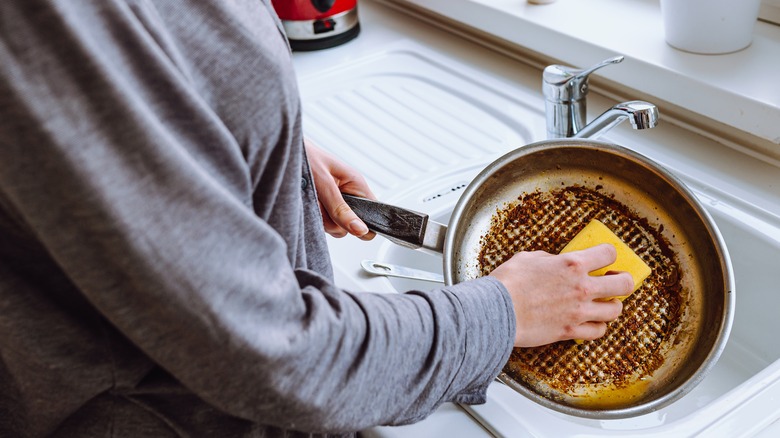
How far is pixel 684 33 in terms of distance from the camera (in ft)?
3.58

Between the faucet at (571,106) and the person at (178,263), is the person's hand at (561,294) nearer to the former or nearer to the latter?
the person at (178,263)

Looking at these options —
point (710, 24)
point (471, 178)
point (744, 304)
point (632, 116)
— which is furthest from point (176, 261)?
point (710, 24)

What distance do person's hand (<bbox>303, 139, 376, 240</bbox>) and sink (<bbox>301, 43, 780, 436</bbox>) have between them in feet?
0.32

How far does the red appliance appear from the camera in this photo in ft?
4.75

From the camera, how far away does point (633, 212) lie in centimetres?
83

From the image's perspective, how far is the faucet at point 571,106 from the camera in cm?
92

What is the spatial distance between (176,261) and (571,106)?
71 cm

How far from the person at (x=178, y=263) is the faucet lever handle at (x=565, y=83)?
443mm

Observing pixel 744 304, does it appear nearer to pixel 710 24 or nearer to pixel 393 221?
pixel 710 24

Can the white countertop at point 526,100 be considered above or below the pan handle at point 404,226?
below

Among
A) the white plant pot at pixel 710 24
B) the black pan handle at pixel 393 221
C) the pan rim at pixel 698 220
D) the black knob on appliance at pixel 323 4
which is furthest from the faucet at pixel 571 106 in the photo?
the black knob on appliance at pixel 323 4

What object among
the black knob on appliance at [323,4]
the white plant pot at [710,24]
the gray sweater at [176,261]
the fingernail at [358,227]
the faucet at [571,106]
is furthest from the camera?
the black knob on appliance at [323,4]

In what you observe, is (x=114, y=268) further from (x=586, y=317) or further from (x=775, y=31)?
(x=775, y=31)

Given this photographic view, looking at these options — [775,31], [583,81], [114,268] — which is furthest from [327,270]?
[775,31]
